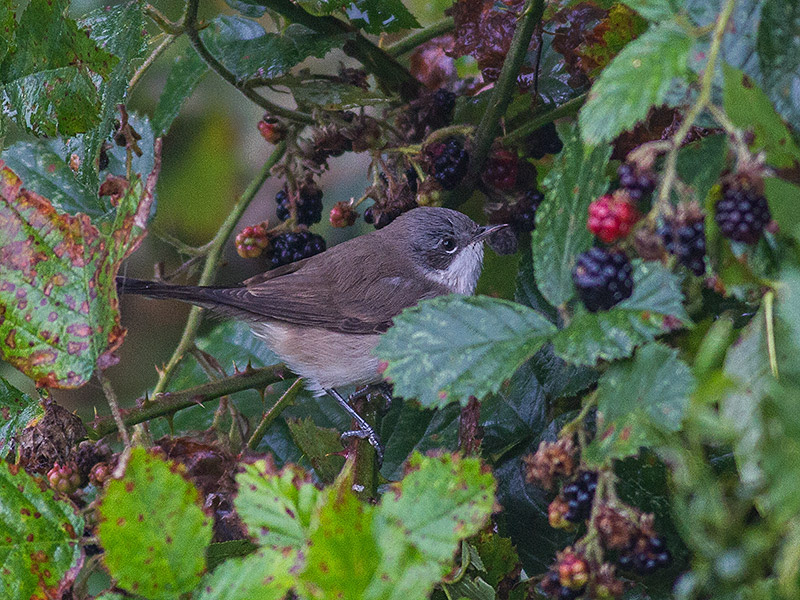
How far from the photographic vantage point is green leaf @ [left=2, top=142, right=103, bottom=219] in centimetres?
231

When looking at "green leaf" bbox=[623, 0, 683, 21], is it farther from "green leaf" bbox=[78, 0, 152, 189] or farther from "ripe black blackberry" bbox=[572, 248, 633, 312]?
"green leaf" bbox=[78, 0, 152, 189]

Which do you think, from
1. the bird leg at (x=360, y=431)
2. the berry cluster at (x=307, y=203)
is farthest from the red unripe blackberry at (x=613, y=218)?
the berry cluster at (x=307, y=203)

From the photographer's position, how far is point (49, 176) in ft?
7.74

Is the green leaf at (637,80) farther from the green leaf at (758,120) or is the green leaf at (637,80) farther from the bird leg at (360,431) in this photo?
the bird leg at (360,431)

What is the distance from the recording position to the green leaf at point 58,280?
4.30 ft

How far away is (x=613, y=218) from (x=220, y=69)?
4.60 feet

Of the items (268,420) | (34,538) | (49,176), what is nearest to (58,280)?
(34,538)

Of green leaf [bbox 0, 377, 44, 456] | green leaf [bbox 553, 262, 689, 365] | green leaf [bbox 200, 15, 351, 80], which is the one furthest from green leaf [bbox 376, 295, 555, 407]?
green leaf [bbox 200, 15, 351, 80]

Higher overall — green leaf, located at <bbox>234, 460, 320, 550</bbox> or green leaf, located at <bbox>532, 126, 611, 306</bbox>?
green leaf, located at <bbox>532, 126, 611, 306</bbox>

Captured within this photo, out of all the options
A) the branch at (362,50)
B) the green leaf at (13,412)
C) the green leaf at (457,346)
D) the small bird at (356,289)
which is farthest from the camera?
the small bird at (356,289)

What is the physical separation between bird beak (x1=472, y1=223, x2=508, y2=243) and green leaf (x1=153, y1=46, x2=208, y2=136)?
0.88m

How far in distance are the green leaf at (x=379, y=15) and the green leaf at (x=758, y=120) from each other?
124 cm

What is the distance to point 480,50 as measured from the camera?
1.99m

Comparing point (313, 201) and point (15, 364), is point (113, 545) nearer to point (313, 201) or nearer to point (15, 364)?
point (15, 364)
